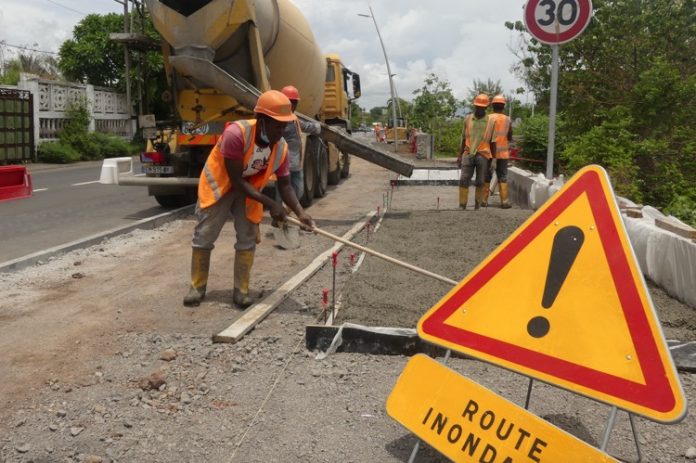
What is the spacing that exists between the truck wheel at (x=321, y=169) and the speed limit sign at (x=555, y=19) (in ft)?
20.1

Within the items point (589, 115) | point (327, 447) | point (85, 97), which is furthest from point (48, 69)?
point (327, 447)

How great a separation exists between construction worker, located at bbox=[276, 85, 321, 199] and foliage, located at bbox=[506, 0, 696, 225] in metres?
3.91

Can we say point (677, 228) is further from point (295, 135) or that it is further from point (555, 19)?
point (295, 135)

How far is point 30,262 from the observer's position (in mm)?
6023

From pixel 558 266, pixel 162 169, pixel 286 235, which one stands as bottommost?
pixel 286 235

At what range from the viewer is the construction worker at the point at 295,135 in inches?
309

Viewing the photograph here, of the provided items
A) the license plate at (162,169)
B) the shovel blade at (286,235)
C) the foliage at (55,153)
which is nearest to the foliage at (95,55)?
the foliage at (55,153)

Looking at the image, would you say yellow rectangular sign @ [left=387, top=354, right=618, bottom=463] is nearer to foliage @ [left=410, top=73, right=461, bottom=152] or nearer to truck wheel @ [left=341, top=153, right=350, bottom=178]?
truck wheel @ [left=341, top=153, right=350, bottom=178]

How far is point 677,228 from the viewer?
4539 mm

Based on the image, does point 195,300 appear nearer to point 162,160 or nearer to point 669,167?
point 162,160

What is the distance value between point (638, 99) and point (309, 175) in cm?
540

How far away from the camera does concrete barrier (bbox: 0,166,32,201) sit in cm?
572

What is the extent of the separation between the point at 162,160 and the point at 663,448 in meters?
8.18

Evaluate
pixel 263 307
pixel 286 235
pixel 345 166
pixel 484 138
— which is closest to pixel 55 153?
pixel 345 166
